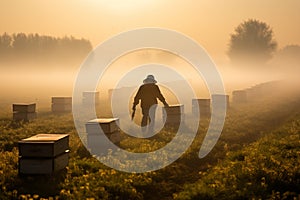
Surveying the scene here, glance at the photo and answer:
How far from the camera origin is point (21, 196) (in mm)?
9461

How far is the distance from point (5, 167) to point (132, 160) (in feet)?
14.1

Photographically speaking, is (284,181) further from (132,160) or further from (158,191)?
(132,160)

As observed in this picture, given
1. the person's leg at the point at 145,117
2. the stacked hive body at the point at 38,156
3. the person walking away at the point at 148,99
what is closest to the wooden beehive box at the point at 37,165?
the stacked hive body at the point at 38,156

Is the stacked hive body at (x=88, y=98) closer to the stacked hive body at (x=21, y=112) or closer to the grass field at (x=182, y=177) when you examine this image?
the stacked hive body at (x=21, y=112)

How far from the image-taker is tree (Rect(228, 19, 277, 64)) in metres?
107

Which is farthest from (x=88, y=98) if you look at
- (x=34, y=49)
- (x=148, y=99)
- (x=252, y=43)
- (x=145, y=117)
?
(x=34, y=49)

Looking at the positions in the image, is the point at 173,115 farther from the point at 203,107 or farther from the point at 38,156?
the point at 38,156

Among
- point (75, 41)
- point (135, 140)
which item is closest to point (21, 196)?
point (135, 140)

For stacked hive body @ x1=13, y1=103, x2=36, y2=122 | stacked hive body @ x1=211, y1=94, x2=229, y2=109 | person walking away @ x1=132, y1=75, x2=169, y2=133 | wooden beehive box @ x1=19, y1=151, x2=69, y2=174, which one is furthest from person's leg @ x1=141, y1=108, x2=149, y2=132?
stacked hive body @ x1=211, y1=94, x2=229, y2=109

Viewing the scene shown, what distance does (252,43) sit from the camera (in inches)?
4254

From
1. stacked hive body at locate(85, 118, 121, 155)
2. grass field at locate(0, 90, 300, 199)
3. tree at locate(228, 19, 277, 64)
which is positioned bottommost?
grass field at locate(0, 90, 300, 199)

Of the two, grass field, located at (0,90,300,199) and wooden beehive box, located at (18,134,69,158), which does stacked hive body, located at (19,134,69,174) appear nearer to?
wooden beehive box, located at (18,134,69,158)

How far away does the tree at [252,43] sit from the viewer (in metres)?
107

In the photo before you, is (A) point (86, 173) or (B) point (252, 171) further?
(A) point (86, 173)
